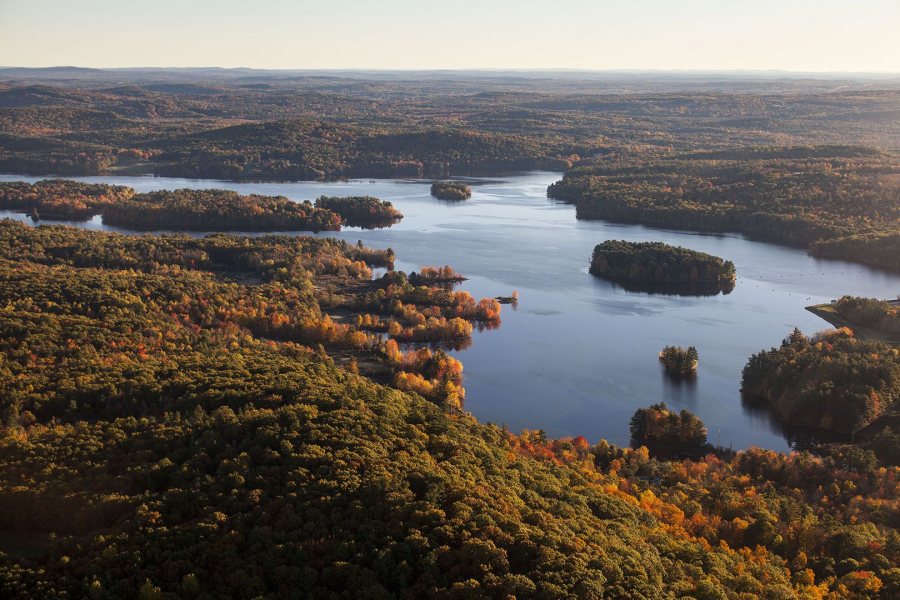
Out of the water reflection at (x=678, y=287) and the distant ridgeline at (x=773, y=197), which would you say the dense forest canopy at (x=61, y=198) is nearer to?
the distant ridgeline at (x=773, y=197)

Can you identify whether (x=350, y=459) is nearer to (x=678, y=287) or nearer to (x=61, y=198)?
(x=678, y=287)

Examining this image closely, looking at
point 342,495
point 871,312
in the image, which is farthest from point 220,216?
point 342,495

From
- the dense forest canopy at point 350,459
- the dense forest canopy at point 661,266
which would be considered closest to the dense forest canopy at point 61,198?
the dense forest canopy at point 350,459

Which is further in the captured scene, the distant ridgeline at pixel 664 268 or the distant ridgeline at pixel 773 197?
the distant ridgeline at pixel 773 197

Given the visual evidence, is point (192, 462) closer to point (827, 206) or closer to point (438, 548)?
point (438, 548)

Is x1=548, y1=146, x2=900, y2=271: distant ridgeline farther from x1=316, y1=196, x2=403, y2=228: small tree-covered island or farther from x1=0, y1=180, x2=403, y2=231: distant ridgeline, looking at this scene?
x1=0, y1=180, x2=403, y2=231: distant ridgeline

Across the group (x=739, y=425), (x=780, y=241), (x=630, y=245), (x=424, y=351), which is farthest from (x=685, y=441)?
(x=780, y=241)

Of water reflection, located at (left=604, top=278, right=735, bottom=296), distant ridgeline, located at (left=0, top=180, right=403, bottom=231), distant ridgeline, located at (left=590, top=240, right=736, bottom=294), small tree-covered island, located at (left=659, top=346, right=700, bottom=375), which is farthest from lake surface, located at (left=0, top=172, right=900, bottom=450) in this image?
distant ridgeline, located at (left=0, top=180, right=403, bottom=231)
